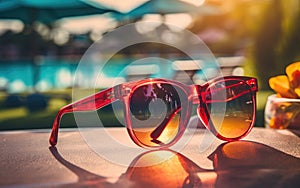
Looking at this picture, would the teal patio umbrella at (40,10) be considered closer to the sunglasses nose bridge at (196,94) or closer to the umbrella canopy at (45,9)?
the umbrella canopy at (45,9)

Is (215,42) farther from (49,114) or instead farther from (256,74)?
(49,114)

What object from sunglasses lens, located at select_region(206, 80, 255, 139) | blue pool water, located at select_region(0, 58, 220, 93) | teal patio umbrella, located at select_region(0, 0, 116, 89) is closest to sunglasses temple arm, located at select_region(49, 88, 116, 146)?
Result: sunglasses lens, located at select_region(206, 80, 255, 139)

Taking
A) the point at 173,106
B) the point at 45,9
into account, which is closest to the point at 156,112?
the point at 173,106

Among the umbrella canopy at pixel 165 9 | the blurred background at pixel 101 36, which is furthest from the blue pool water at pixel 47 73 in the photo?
the umbrella canopy at pixel 165 9

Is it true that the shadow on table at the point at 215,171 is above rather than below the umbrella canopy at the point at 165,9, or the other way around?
below

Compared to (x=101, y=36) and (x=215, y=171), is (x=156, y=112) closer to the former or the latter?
(x=215, y=171)

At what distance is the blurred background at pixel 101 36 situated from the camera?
173 centimetres

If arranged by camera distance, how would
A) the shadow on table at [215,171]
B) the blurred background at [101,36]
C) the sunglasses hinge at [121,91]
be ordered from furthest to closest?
the blurred background at [101,36]
the sunglasses hinge at [121,91]
the shadow on table at [215,171]

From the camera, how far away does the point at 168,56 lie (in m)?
1.97

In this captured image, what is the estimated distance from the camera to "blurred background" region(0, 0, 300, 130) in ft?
5.68

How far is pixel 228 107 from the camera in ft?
1.47

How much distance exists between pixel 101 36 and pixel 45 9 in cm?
42

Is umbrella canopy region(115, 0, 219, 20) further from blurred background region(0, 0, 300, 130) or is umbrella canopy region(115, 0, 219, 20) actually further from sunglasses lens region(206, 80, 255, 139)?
sunglasses lens region(206, 80, 255, 139)

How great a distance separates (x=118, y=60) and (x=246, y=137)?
1497 mm
